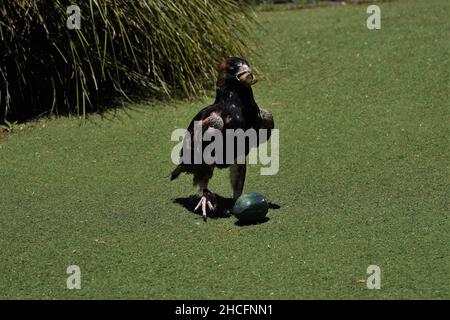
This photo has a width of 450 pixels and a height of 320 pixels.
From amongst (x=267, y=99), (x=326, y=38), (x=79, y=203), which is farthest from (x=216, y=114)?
(x=326, y=38)

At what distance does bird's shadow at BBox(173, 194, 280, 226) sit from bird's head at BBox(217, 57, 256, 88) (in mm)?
842

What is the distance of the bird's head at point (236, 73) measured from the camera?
5844 millimetres

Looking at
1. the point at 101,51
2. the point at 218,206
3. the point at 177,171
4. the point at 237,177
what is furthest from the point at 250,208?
the point at 101,51

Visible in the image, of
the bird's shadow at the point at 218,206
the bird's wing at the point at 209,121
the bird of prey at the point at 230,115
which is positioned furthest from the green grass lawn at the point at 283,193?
the bird's wing at the point at 209,121

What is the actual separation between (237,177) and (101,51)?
2.68m

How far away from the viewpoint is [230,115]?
5.85 m

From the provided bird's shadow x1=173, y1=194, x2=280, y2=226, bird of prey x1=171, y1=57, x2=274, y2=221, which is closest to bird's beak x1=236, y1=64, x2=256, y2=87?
bird of prey x1=171, y1=57, x2=274, y2=221

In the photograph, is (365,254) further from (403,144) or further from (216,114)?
(403,144)

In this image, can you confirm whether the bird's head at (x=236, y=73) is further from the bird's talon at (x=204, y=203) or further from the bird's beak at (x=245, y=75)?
the bird's talon at (x=204, y=203)

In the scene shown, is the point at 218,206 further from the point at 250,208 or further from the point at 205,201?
the point at 250,208

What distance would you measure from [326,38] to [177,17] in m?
2.17

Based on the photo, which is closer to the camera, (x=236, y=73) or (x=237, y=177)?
(x=236, y=73)

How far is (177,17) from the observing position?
27.8 ft

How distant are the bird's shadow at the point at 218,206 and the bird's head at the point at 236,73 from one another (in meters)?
0.84
